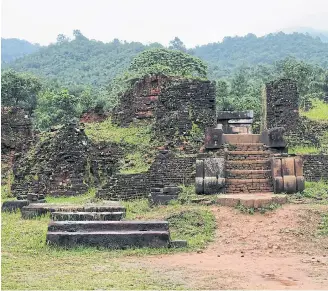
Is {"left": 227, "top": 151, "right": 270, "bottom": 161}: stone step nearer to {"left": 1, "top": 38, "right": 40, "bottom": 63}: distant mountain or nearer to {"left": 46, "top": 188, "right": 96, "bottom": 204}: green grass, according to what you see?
{"left": 46, "top": 188, "right": 96, "bottom": 204}: green grass

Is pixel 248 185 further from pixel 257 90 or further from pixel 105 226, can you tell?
pixel 257 90

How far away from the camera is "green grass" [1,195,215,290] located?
23.0ft

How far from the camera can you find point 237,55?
128 meters

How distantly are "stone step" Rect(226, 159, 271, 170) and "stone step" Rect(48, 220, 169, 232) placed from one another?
519 centimetres

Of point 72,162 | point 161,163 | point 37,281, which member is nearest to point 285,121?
point 161,163

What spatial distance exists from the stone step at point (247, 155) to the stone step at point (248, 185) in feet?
3.36

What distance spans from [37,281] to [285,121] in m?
15.0

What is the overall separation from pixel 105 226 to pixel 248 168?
5.89m

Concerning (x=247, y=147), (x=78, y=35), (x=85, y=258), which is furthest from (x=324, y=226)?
(x=78, y=35)

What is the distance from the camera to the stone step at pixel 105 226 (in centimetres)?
988

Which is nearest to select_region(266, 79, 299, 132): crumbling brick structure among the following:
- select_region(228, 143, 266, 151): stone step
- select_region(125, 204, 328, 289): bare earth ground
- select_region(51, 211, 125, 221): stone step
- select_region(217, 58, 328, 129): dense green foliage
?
select_region(228, 143, 266, 151): stone step

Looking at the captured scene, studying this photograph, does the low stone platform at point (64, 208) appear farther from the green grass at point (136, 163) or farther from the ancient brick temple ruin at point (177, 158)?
the green grass at point (136, 163)

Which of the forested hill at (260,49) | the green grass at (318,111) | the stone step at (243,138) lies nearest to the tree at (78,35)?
the forested hill at (260,49)

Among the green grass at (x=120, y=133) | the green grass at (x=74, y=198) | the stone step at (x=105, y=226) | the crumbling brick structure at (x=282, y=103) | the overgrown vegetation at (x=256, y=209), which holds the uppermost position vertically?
the crumbling brick structure at (x=282, y=103)
